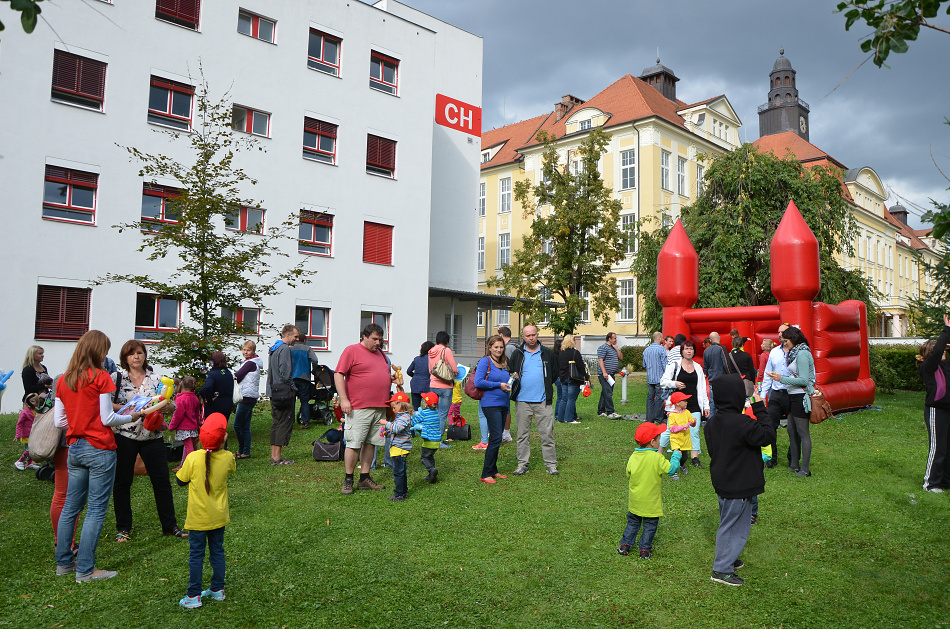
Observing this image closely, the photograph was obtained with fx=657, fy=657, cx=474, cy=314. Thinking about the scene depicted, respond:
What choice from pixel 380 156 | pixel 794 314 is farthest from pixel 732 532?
pixel 380 156

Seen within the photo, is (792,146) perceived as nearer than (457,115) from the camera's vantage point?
No

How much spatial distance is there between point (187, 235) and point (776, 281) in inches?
488

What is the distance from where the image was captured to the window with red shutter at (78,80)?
59.8 feet

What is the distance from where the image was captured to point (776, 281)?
49.3ft

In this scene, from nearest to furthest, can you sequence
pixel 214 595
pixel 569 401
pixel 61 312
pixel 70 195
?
pixel 214 595, pixel 569 401, pixel 61 312, pixel 70 195

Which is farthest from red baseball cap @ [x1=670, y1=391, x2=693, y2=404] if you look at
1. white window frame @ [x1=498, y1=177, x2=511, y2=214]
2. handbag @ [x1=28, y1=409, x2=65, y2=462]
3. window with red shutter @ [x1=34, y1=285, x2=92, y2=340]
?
white window frame @ [x1=498, y1=177, x2=511, y2=214]

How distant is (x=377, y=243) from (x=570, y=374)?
13048mm

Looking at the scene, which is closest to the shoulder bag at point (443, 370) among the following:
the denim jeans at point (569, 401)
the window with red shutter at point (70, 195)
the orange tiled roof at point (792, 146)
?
the denim jeans at point (569, 401)

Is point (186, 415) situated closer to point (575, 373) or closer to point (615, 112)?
point (575, 373)

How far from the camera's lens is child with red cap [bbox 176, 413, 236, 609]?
15.1ft

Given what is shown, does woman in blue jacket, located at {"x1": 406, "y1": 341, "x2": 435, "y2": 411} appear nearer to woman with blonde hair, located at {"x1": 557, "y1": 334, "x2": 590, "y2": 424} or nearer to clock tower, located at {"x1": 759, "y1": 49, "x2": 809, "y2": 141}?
woman with blonde hair, located at {"x1": 557, "y1": 334, "x2": 590, "y2": 424}

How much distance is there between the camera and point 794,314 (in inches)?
577

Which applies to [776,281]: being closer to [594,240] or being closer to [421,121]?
[594,240]

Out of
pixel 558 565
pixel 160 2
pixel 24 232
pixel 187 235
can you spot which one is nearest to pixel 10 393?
pixel 24 232
